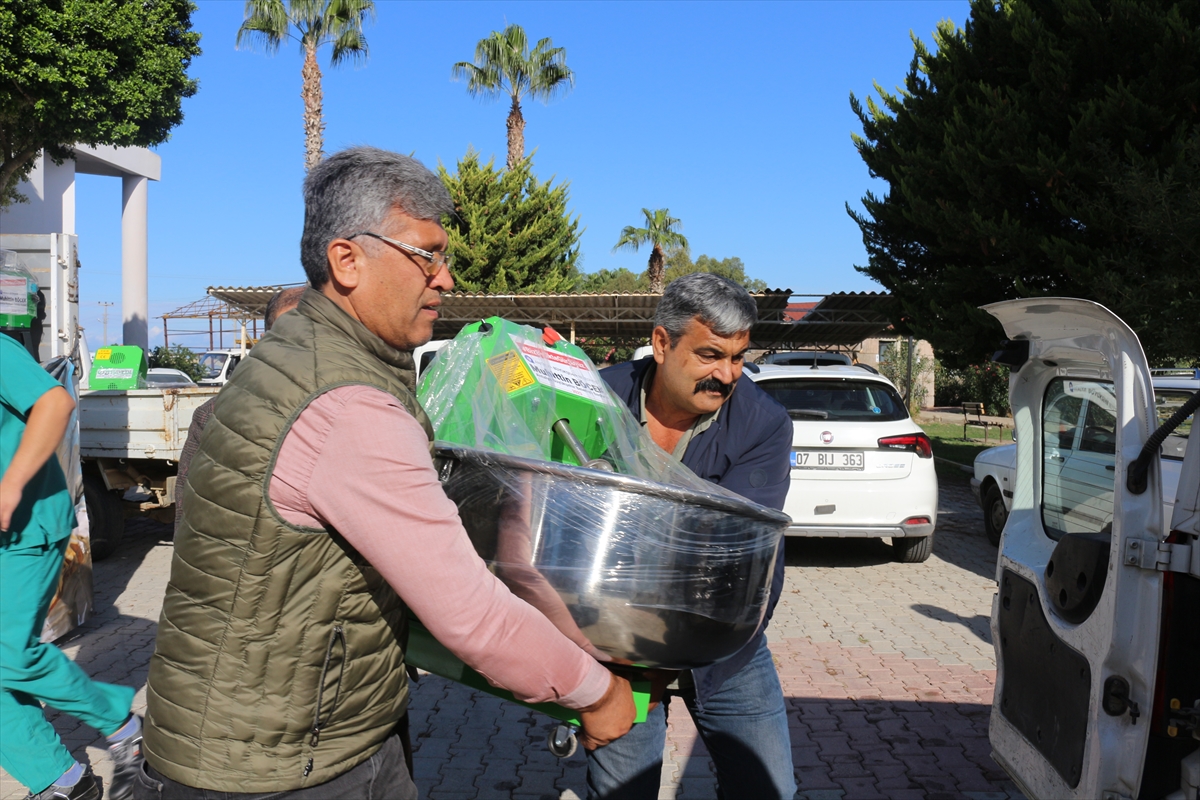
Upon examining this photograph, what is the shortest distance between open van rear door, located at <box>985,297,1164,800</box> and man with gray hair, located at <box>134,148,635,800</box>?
68.6 inches

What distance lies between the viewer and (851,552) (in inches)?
357

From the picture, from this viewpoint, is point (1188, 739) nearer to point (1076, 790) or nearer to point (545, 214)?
point (1076, 790)

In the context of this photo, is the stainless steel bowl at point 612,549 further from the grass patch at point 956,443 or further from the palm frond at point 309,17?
the palm frond at point 309,17

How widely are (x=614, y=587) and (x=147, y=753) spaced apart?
0.92 m

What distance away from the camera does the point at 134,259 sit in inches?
1182

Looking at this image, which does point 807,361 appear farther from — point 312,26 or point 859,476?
point 312,26

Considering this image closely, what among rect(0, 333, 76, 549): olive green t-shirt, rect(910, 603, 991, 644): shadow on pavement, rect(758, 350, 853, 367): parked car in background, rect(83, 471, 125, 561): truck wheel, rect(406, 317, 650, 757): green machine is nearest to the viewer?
rect(406, 317, 650, 757): green machine

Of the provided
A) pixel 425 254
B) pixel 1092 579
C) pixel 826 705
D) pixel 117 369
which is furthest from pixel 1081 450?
pixel 117 369

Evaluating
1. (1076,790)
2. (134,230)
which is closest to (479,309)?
(134,230)

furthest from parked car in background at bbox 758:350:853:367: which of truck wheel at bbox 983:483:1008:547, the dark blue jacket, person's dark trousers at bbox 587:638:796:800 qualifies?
person's dark trousers at bbox 587:638:796:800

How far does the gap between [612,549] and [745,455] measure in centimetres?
97

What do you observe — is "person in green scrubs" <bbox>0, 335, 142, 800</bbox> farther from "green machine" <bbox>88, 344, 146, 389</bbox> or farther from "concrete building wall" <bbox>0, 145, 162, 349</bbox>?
"concrete building wall" <bbox>0, 145, 162, 349</bbox>

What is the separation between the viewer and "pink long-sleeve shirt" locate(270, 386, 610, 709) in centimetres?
146

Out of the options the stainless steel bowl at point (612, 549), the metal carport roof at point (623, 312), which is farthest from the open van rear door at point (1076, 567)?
the metal carport roof at point (623, 312)
